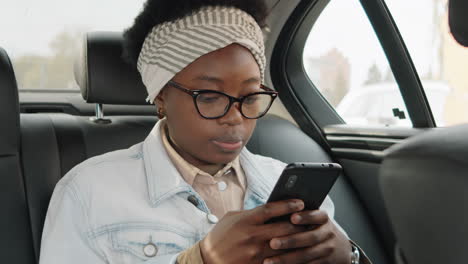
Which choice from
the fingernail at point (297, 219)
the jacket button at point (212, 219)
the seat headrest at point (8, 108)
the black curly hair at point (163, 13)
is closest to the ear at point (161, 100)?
the black curly hair at point (163, 13)

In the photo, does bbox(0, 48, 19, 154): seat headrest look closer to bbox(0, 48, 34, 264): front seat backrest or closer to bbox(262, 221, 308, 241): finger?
bbox(0, 48, 34, 264): front seat backrest

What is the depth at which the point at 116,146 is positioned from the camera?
1851 mm

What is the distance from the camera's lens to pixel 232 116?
1.36m

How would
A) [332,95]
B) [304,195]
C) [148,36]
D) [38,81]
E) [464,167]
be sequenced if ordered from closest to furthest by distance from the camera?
[464,167]
[304,195]
[148,36]
[332,95]
[38,81]

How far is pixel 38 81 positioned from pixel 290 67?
128 centimetres

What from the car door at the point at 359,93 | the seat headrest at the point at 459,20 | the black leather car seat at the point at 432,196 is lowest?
the car door at the point at 359,93

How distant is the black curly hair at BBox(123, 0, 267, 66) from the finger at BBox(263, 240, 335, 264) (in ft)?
2.04

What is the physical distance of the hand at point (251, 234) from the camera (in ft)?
3.62

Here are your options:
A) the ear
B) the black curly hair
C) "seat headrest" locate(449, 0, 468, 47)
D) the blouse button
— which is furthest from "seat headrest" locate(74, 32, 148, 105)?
"seat headrest" locate(449, 0, 468, 47)

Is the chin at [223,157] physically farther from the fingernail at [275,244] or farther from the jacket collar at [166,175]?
the fingernail at [275,244]

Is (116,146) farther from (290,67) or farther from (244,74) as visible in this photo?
(290,67)

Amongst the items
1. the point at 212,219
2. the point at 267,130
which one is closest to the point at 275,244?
the point at 212,219

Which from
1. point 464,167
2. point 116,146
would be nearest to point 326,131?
point 116,146

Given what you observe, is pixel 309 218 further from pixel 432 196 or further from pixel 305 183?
pixel 432 196
